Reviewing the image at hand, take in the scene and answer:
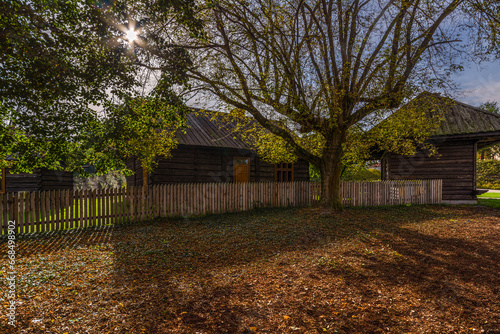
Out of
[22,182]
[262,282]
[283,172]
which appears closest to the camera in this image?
[262,282]

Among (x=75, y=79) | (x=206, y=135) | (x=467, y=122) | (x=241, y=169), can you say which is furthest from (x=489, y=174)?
(x=75, y=79)

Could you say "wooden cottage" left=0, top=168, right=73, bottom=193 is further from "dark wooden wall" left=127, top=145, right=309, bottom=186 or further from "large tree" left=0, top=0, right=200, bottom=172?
"large tree" left=0, top=0, right=200, bottom=172

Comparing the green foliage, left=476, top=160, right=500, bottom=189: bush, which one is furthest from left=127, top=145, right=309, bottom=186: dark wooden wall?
left=476, top=160, right=500, bottom=189: bush

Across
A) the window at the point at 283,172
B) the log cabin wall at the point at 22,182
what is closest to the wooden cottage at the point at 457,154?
the window at the point at 283,172

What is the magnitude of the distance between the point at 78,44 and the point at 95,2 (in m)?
1.07

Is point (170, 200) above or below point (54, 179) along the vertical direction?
below

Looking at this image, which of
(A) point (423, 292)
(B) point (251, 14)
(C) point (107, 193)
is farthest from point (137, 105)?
(A) point (423, 292)

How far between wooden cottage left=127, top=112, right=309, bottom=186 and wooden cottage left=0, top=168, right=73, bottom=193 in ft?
14.3

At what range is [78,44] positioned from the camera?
6.54m

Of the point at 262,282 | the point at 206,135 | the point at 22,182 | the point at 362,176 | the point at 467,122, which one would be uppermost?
the point at 467,122

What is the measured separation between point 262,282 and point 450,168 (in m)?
17.0

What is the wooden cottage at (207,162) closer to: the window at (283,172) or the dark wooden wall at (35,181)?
the window at (283,172)

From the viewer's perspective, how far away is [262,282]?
4340mm

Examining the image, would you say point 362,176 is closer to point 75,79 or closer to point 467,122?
point 467,122
